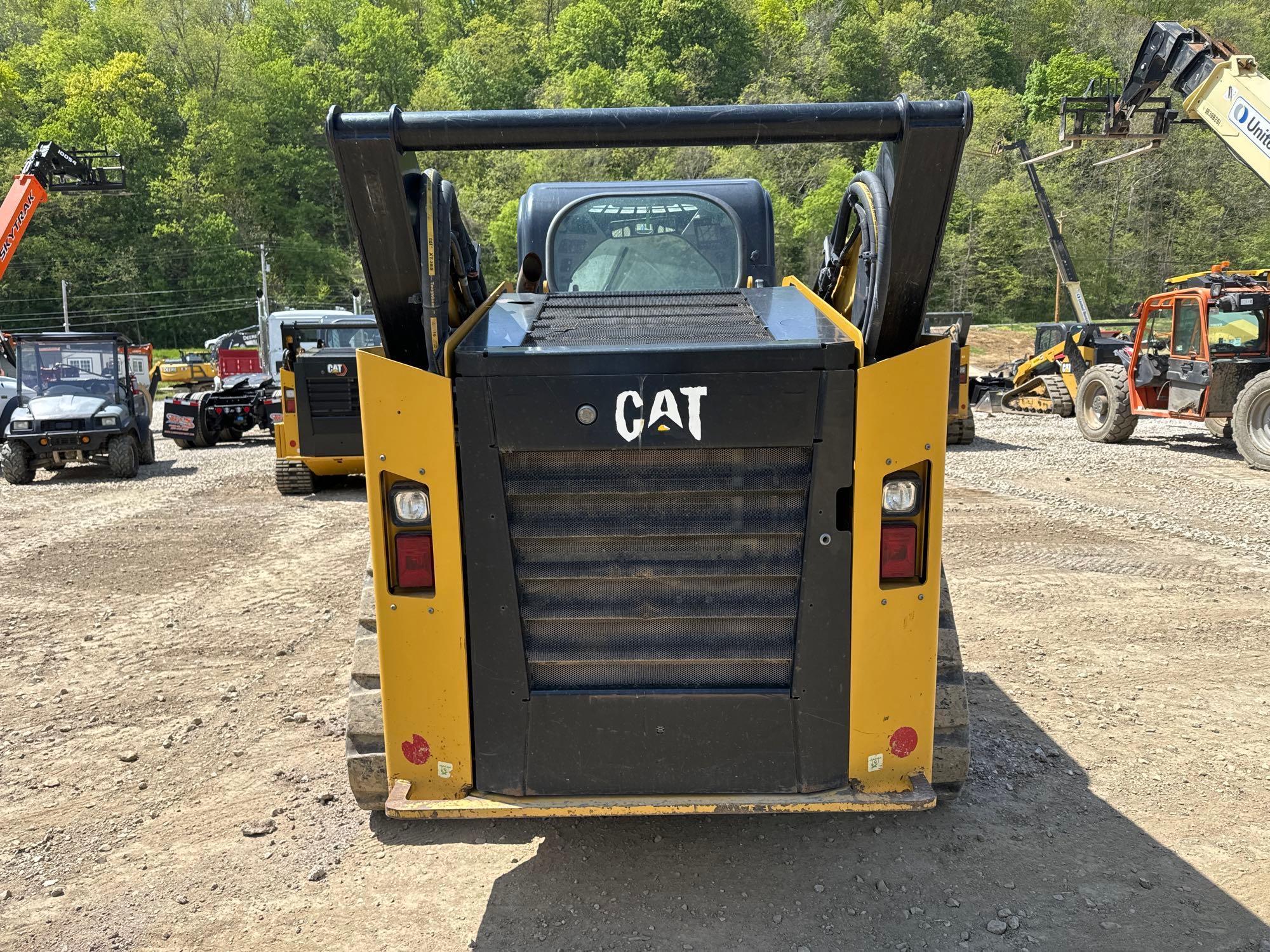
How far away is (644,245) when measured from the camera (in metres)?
5.25

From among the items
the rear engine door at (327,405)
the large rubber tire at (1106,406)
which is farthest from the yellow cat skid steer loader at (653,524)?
the large rubber tire at (1106,406)

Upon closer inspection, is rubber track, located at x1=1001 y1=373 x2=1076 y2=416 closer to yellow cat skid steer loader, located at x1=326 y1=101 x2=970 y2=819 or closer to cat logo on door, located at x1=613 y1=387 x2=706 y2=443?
yellow cat skid steer loader, located at x1=326 y1=101 x2=970 y2=819

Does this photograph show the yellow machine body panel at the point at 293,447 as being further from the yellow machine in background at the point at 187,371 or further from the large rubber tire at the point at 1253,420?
the yellow machine in background at the point at 187,371

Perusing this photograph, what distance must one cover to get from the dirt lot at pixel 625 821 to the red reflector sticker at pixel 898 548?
3.51 ft

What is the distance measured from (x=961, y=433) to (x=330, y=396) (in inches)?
362

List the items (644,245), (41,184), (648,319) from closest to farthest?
1. (648,319)
2. (644,245)
3. (41,184)

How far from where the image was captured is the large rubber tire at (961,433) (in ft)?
49.0

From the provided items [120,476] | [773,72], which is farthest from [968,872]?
[773,72]

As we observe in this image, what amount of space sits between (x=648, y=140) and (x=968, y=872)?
2488mm

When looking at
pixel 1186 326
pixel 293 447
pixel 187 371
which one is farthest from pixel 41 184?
pixel 1186 326

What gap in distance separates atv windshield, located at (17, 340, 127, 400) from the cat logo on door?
13406mm

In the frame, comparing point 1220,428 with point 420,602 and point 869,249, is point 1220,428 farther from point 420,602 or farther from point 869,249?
point 420,602

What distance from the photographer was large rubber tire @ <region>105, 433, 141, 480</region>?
1338 centimetres

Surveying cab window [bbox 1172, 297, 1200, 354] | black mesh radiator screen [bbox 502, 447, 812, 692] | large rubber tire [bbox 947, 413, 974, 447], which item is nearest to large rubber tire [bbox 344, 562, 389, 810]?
black mesh radiator screen [bbox 502, 447, 812, 692]
